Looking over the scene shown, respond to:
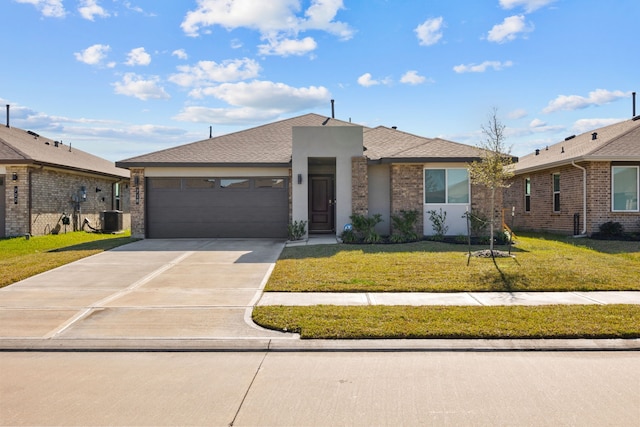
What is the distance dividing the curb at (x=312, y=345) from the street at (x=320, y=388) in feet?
0.37

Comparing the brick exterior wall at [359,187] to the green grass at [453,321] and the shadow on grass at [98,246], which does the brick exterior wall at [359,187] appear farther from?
the green grass at [453,321]

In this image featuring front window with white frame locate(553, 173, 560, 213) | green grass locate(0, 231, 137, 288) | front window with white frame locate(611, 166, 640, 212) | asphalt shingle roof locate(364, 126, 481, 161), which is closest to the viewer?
green grass locate(0, 231, 137, 288)

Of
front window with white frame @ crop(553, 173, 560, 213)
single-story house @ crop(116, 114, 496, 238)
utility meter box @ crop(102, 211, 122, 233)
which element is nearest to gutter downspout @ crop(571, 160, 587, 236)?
front window with white frame @ crop(553, 173, 560, 213)

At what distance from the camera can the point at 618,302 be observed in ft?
24.9

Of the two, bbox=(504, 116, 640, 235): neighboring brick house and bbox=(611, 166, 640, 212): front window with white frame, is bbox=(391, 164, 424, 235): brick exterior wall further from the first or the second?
bbox=(611, 166, 640, 212): front window with white frame

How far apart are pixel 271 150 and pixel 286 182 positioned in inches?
66.5

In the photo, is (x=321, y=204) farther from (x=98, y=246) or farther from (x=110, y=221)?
(x=110, y=221)

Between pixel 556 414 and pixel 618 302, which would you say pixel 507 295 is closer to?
pixel 618 302

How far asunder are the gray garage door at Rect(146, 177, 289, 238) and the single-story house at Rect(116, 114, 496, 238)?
0.12 feet

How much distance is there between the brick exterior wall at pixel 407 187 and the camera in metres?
16.3

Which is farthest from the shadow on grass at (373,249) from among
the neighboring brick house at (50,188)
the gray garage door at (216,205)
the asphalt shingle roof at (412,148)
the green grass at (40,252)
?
the neighboring brick house at (50,188)

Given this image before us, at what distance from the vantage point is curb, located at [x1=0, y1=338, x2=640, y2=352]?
5.57 m

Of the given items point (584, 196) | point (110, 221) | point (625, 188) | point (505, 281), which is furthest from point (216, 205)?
point (625, 188)

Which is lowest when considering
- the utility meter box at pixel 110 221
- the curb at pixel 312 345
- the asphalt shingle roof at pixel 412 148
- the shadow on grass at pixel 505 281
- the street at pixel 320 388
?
the street at pixel 320 388
